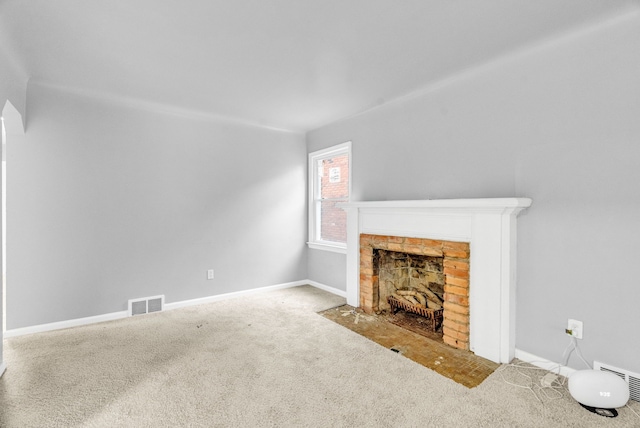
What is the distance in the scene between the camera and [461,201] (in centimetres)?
247

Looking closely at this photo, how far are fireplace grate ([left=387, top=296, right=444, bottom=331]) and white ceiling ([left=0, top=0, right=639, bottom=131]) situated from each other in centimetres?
226

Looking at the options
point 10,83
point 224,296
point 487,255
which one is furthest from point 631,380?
point 10,83

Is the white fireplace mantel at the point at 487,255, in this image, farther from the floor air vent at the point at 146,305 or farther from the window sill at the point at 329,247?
the floor air vent at the point at 146,305

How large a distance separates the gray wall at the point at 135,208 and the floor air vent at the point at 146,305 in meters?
0.09

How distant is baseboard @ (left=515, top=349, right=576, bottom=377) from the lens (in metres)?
2.15

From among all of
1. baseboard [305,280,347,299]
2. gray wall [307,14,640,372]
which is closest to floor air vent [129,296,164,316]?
baseboard [305,280,347,299]

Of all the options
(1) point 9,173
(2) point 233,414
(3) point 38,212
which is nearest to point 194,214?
(3) point 38,212

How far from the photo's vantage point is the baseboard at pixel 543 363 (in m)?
2.15

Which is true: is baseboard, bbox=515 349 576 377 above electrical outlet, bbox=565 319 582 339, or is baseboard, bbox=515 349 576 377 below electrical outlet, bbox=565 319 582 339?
below

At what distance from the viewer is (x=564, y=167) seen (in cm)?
214

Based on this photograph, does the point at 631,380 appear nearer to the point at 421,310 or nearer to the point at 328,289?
the point at 421,310

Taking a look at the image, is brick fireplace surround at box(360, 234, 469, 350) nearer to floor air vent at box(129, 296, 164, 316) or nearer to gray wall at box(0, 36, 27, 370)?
floor air vent at box(129, 296, 164, 316)

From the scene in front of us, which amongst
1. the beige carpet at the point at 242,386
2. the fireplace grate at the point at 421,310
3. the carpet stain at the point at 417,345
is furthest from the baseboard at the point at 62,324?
the fireplace grate at the point at 421,310

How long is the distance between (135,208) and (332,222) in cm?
253
